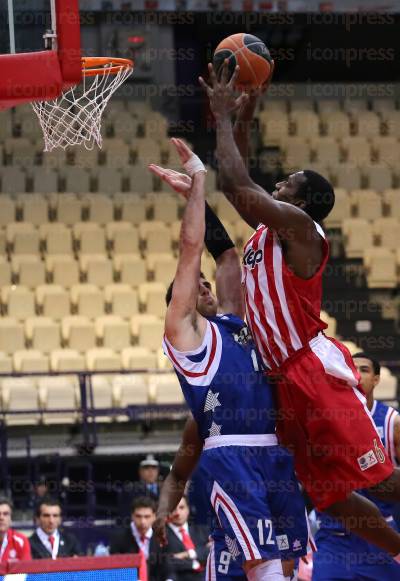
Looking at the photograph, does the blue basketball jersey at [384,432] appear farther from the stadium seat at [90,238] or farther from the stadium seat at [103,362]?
the stadium seat at [90,238]

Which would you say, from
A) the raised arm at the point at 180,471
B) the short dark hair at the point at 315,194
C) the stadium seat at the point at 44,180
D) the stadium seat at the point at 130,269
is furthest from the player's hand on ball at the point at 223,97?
the stadium seat at the point at 44,180

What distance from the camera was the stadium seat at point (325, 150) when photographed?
1720 centimetres

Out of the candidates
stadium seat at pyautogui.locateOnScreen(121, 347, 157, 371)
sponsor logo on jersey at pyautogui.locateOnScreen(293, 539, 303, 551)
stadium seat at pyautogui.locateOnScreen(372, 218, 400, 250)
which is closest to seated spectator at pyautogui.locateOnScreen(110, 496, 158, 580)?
stadium seat at pyautogui.locateOnScreen(121, 347, 157, 371)

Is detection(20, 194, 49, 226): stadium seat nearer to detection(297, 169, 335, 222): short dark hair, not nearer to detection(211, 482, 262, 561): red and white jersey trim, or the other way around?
detection(297, 169, 335, 222): short dark hair

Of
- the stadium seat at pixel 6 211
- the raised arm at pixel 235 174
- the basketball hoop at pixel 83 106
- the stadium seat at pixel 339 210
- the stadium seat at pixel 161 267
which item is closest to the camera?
the raised arm at pixel 235 174

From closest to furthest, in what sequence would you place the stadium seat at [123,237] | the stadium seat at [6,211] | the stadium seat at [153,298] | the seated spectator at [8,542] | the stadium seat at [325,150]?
the seated spectator at [8,542]
the stadium seat at [153,298]
the stadium seat at [123,237]
the stadium seat at [6,211]
the stadium seat at [325,150]

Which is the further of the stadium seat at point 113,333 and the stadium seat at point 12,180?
the stadium seat at point 12,180

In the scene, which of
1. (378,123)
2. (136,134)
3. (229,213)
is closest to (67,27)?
(229,213)

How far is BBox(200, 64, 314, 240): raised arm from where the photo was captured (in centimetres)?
514

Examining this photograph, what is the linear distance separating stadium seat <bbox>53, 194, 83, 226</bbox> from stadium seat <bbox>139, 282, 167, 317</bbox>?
1872 mm

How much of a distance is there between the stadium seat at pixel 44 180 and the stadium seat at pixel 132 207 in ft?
3.02

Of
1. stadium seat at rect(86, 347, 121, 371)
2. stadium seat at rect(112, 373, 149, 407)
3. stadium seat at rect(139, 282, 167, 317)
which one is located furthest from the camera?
stadium seat at rect(139, 282, 167, 317)

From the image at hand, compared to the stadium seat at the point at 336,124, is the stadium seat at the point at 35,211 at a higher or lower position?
lower

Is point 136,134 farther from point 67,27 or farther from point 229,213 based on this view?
point 67,27
